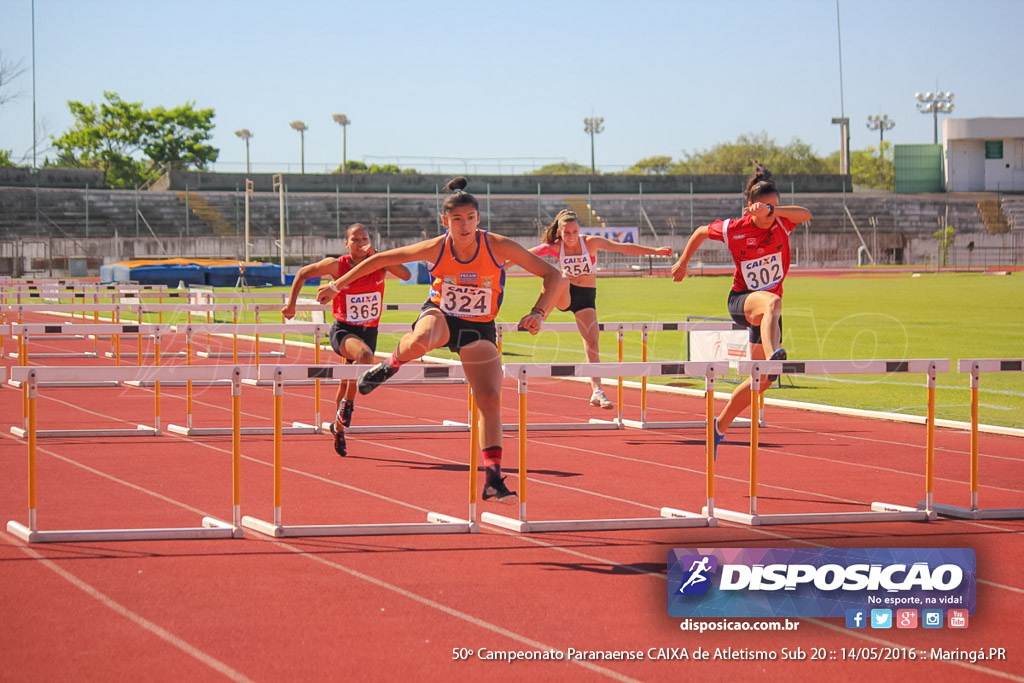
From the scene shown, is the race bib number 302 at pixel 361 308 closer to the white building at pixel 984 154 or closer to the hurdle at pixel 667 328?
the hurdle at pixel 667 328

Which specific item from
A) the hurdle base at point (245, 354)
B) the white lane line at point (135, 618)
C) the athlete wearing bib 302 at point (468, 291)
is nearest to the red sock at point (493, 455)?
the athlete wearing bib 302 at point (468, 291)

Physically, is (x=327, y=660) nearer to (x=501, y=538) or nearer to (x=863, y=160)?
(x=501, y=538)

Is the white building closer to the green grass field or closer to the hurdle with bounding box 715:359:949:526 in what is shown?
the green grass field

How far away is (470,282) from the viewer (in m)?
6.74

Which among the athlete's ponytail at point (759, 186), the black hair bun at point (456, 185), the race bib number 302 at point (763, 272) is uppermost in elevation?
the athlete's ponytail at point (759, 186)

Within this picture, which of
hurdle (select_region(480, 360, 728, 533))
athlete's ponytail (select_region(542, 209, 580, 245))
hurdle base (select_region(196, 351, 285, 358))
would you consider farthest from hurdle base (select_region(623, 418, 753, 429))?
hurdle base (select_region(196, 351, 285, 358))

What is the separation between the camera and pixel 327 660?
4.44 metres

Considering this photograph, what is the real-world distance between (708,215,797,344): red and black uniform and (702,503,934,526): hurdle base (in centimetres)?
194

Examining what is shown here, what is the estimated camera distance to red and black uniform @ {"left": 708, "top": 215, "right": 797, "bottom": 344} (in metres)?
8.59

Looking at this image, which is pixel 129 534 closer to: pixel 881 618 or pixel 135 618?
pixel 135 618

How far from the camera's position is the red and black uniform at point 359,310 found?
988 centimetres

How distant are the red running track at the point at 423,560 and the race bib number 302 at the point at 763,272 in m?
1.49

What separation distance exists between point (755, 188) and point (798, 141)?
4414 inches

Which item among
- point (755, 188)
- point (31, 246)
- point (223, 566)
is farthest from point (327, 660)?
point (31, 246)
